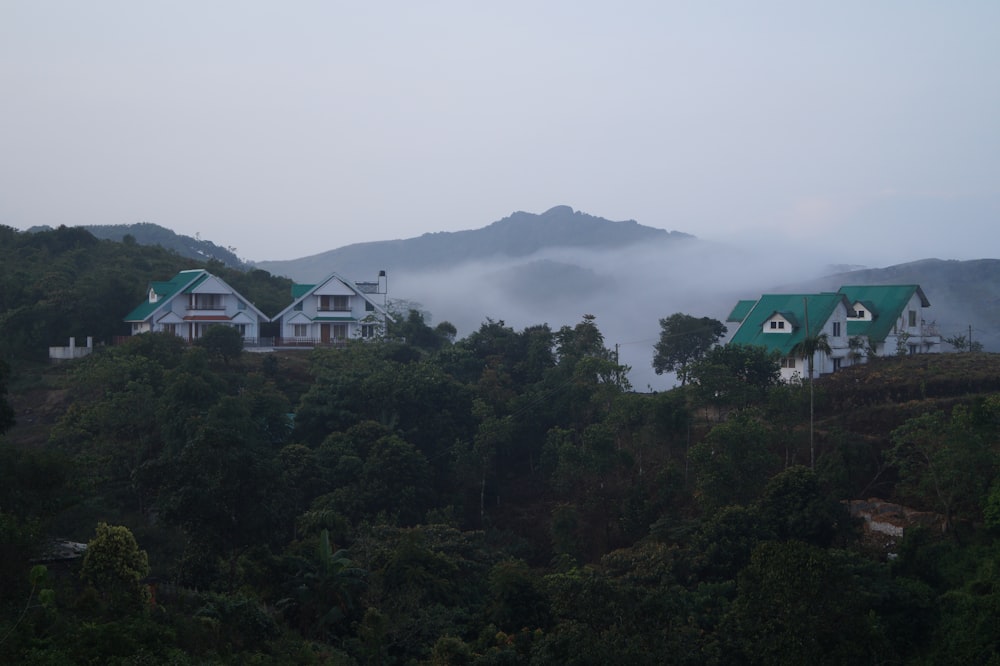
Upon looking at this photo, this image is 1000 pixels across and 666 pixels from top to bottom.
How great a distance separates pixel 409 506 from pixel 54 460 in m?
10.4

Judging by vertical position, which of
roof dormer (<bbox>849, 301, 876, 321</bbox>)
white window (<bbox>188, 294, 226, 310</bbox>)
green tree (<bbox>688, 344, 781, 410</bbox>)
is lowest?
green tree (<bbox>688, 344, 781, 410</bbox>)

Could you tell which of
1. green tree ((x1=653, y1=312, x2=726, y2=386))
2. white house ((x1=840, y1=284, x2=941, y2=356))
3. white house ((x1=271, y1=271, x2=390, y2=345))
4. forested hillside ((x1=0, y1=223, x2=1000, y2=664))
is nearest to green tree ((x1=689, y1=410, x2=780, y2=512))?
forested hillside ((x1=0, y1=223, x2=1000, y2=664))

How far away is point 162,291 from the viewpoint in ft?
134

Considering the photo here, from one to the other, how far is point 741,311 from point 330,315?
60.8ft

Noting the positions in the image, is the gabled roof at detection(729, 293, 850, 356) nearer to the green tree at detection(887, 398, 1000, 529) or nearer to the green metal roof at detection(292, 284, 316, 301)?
the green tree at detection(887, 398, 1000, 529)

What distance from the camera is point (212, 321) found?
41344 millimetres

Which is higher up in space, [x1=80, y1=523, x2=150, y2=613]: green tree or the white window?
the white window

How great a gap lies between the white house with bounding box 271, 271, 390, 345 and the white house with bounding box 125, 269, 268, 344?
1819 mm

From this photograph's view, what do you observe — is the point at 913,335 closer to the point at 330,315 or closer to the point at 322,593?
the point at 330,315

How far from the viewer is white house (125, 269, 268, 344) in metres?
40.4

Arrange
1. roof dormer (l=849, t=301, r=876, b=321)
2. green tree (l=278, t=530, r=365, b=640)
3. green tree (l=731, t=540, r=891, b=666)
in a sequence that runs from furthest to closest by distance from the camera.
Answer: roof dormer (l=849, t=301, r=876, b=321) → green tree (l=278, t=530, r=365, b=640) → green tree (l=731, t=540, r=891, b=666)

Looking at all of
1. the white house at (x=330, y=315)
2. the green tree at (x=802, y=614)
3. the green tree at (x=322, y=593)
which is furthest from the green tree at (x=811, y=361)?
the white house at (x=330, y=315)

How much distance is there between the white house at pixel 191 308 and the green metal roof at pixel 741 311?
2077 cm

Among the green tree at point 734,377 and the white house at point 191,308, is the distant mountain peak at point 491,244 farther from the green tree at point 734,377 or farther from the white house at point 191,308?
the green tree at point 734,377
